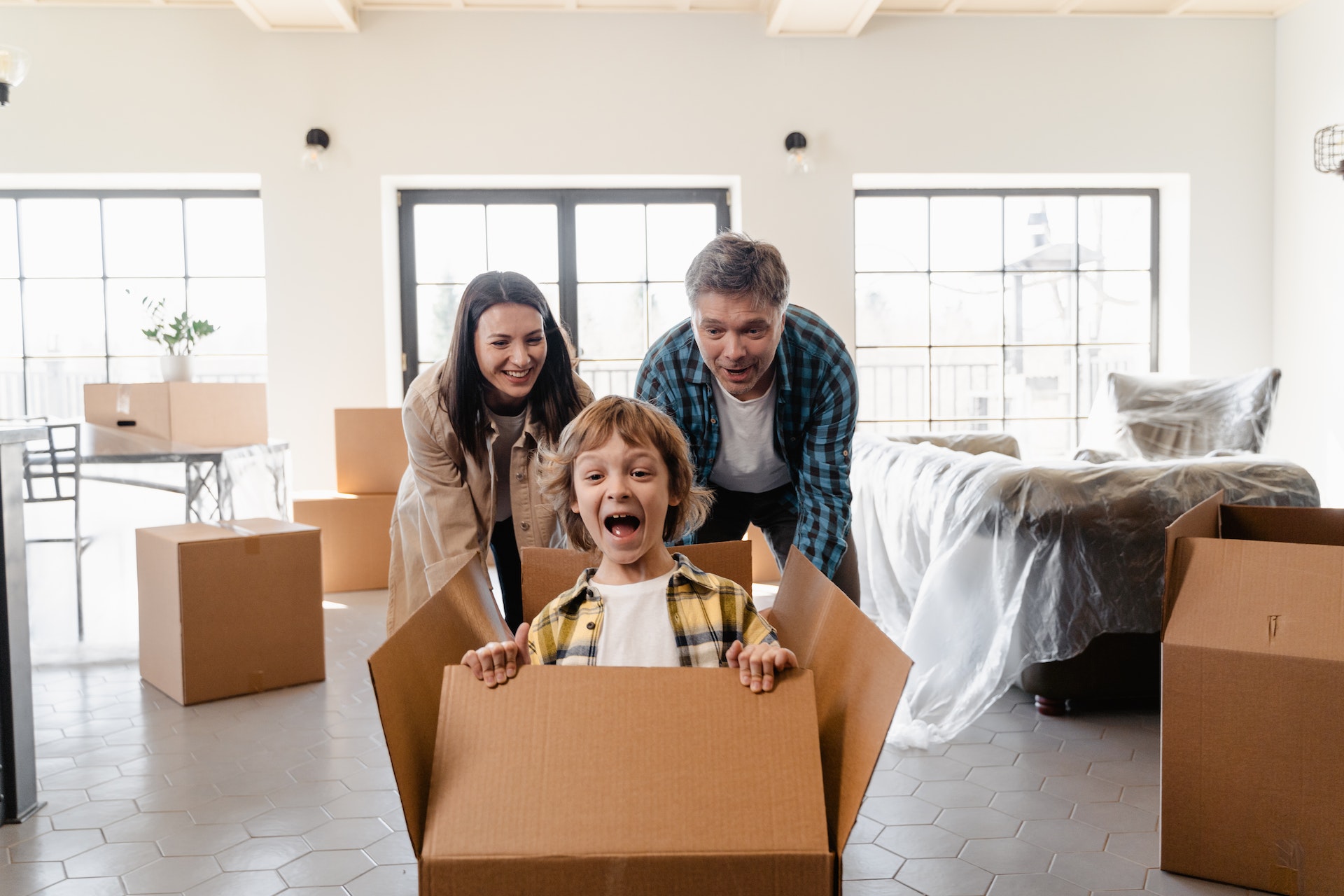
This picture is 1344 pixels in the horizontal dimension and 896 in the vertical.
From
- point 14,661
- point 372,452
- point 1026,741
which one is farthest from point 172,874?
point 372,452

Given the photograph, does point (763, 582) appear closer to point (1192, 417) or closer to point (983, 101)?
point (1192, 417)

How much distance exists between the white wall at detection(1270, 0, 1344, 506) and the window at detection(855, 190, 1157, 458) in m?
0.64

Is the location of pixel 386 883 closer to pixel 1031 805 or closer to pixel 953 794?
pixel 953 794

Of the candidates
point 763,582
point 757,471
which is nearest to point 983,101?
point 763,582

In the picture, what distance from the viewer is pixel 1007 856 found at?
1.72 m

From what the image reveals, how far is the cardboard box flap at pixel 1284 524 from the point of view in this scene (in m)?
1.72

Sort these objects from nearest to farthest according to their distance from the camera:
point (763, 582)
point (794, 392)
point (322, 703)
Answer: point (794, 392)
point (322, 703)
point (763, 582)

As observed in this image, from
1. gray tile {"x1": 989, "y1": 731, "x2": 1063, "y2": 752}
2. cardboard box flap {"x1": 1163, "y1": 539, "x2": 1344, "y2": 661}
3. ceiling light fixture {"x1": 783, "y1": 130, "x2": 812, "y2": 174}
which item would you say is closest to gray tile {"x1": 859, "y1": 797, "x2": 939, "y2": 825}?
gray tile {"x1": 989, "y1": 731, "x2": 1063, "y2": 752}

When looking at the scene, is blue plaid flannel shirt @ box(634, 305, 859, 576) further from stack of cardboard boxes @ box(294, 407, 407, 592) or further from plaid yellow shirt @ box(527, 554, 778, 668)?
stack of cardboard boxes @ box(294, 407, 407, 592)

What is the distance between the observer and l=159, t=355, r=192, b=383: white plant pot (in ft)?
12.2

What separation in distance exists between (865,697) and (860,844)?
1089 millimetres

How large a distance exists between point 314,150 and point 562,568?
394cm

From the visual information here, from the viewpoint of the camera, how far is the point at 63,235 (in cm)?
495

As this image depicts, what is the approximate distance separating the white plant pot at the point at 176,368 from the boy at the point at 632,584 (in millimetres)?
3015
